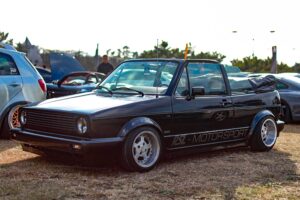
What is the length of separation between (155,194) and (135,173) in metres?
0.93

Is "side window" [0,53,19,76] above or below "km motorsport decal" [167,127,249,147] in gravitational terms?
above

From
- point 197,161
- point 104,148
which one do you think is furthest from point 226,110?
point 104,148

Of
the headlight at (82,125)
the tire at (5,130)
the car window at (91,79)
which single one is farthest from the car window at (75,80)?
the headlight at (82,125)

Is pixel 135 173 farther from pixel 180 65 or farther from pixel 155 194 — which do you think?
pixel 180 65

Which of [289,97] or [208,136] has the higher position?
[289,97]

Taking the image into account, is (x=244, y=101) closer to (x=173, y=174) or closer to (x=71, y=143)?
(x=173, y=174)

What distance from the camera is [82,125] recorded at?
5.82m

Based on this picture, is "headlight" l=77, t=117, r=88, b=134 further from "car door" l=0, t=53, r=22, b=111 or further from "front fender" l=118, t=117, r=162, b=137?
"car door" l=0, t=53, r=22, b=111

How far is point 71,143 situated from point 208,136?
2150 mm

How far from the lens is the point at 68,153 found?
5.89 m

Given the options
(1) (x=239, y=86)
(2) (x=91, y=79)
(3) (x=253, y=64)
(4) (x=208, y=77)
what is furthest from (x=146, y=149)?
(3) (x=253, y=64)

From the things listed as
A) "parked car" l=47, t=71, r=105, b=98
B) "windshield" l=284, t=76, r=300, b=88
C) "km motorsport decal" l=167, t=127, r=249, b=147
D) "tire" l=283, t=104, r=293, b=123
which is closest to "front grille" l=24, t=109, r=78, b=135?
"km motorsport decal" l=167, t=127, r=249, b=147

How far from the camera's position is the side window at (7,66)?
8.42m

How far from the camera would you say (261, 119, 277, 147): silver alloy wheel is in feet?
26.5
